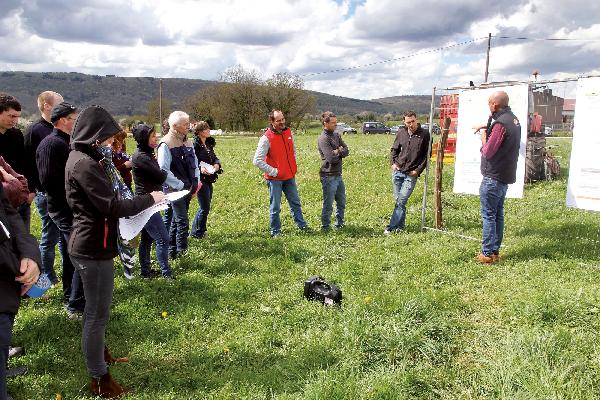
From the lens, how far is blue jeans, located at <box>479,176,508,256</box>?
6902 mm

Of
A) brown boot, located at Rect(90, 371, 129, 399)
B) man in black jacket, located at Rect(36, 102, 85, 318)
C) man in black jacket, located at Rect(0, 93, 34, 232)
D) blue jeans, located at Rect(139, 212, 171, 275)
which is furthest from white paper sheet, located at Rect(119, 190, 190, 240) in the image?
blue jeans, located at Rect(139, 212, 171, 275)

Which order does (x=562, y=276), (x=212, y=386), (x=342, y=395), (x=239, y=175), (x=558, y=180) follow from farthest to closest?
(x=239, y=175) < (x=558, y=180) < (x=562, y=276) < (x=212, y=386) < (x=342, y=395)

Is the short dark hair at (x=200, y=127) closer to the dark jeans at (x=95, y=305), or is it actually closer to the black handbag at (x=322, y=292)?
the black handbag at (x=322, y=292)

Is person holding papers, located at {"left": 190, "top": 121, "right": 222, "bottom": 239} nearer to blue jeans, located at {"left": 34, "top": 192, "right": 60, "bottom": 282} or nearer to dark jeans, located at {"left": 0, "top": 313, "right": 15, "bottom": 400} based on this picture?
blue jeans, located at {"left": 34, "top": 192, "right": 60, "bottom": 282}

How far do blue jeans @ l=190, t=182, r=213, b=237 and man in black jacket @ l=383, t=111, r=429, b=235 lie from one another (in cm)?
352

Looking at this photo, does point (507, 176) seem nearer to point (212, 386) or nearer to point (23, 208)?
point (212, 386)

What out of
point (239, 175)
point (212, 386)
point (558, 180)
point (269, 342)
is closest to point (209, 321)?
point (269, 342)

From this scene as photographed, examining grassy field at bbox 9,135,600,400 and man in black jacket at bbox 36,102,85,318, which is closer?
grassy field at bbox 9,135,600,400

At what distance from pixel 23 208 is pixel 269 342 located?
356 cm

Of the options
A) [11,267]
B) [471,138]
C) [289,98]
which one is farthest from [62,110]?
[289,98]

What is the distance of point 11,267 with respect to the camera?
2.71 meters

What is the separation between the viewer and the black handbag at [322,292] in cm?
570

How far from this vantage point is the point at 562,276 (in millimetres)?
6219

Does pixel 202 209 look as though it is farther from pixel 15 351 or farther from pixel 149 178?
pixel 15 351
